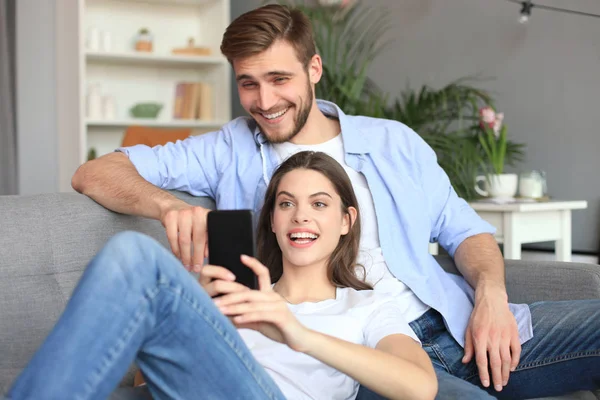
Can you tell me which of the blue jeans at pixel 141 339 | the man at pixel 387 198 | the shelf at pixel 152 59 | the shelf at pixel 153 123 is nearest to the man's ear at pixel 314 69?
the man at pixel 387 198

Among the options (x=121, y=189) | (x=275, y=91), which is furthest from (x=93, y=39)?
(x=121, y=189)

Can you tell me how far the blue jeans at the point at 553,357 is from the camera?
1509 mm

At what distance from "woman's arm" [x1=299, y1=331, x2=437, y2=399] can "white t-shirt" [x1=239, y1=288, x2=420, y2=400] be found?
0.16 m

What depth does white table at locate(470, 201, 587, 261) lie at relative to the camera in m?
2.72

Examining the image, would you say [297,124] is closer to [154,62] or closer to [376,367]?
[376,367]

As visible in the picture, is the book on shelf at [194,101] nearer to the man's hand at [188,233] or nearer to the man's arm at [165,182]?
the man's arm at [165,182]

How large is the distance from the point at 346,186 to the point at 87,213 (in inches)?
21.6

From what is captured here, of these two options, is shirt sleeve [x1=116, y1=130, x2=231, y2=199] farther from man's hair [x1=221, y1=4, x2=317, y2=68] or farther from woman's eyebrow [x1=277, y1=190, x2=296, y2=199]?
woman's eyebrow [x1=277, y1=190, x2=296, y2=199]

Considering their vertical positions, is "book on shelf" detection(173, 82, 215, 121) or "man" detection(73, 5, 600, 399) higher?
"book on shelf" detection(173, 82, 215, 121)

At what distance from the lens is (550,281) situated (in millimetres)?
1731

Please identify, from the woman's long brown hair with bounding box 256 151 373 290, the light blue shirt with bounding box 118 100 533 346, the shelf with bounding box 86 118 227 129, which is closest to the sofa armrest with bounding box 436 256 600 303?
the light blue shirt with bounding box 118 100 533 346

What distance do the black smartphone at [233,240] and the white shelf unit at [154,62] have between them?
3322 millimetres

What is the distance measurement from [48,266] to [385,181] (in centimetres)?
77

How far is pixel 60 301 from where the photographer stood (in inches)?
61.0
